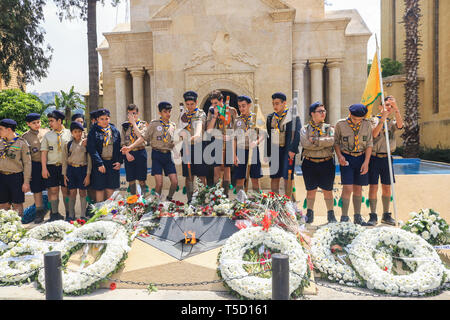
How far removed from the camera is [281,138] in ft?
20.2

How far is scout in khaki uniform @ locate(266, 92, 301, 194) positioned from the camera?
6.05 meters

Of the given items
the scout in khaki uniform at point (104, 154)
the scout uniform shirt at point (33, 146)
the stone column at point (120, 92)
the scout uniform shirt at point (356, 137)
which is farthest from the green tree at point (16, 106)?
the scout uniform shirt at point (356, 137)

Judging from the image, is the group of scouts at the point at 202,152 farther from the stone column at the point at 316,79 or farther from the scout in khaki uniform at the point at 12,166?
the stone column at the point at 316,79

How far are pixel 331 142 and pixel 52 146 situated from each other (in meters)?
4.98

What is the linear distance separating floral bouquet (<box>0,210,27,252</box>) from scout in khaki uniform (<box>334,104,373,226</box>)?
506cm

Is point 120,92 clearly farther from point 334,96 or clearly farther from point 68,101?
point 68,101

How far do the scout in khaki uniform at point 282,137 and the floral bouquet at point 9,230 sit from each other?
4.18 m

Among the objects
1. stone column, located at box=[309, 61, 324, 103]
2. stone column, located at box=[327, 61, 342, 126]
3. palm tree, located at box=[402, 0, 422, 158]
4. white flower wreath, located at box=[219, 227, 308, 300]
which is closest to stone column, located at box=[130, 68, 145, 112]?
stone column, located at box=[309, 61, 324, 103]

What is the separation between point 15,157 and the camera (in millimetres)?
6207

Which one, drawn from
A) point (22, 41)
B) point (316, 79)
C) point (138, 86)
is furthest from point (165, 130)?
point (22, 41)

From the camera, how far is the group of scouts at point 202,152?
5789 mm

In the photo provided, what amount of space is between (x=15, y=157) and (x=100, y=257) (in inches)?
121
